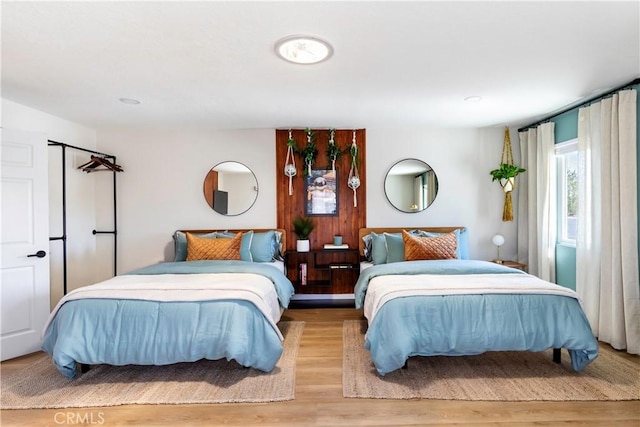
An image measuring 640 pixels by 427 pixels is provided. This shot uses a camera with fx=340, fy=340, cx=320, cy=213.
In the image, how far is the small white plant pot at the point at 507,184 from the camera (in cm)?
421

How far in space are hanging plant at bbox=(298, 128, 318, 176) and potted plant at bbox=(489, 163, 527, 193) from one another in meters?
2.24

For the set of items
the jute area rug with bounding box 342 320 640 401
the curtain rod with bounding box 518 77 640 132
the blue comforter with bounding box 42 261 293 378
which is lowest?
the jute area rug with bounding box 342 320 640 401

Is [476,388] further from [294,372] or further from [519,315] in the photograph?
[294,372]

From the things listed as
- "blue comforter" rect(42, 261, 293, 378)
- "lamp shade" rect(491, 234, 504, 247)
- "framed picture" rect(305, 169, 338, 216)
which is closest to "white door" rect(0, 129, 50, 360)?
"blue comforter" rect(42, 261, 293, 378)

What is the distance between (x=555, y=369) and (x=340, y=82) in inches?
111

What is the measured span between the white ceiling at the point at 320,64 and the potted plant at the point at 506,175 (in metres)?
0.64

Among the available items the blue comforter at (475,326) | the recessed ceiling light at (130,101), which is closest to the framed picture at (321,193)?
the recessed ceiling light at (130,101)

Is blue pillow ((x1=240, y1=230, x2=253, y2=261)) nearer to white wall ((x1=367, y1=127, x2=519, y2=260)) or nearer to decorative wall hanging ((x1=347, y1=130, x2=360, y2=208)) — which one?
decorative wall hanging ((x1=347, y1=130, x2=360, y2=208))

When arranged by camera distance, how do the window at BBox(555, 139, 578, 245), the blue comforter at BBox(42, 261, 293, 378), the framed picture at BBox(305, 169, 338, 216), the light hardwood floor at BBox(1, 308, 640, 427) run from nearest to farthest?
1. the light hardwood floor at BBox(1, 308, 640, 427)
2. the blue comforter at BBox(42, 261, 293, 378)
3. the window at BBox(555, 139, 578, 245)
4. the framed picture at BBox(305, 169, 338, 216)

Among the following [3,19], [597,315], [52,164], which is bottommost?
[597,315]

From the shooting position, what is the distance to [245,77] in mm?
2732

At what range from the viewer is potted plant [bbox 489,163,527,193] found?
411 cm

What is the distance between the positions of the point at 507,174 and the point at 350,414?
11.1ft

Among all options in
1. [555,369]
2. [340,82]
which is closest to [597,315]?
[555,369]
